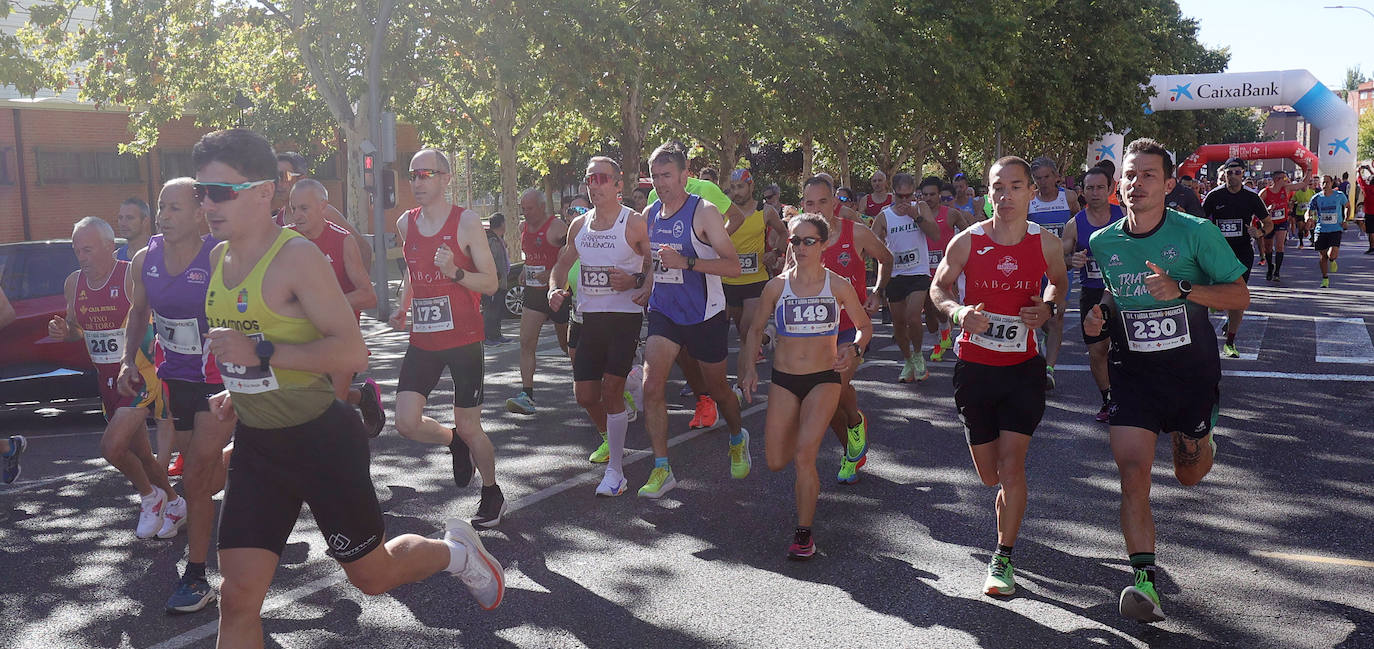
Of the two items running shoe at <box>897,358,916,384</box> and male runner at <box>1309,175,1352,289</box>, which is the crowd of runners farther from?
male runner at <box>1309,175,1352,289</box>

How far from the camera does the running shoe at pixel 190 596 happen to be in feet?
15.6

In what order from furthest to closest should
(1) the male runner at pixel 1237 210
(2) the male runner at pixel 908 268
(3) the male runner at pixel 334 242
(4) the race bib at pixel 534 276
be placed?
(1) the male runner at pixel 1237 210, (2) the male runner at pixel 908 268, (4) the race bib at pixel 534 276, (3) the male runner at pixel 334 242

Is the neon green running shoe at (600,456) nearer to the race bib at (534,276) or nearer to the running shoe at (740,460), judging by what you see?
the running shoe at (740,460)

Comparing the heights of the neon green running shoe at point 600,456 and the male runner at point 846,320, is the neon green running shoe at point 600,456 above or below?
below

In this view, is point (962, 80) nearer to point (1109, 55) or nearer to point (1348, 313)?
point (1109, 55)

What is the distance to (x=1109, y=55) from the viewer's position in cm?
3488

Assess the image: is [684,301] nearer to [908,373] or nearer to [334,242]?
[334,242]

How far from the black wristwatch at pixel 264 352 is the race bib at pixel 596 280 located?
3.37m

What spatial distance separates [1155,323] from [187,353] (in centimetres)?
406

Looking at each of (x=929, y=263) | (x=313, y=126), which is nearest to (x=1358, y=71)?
(x=313, y=126)

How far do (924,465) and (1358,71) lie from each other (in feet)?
676

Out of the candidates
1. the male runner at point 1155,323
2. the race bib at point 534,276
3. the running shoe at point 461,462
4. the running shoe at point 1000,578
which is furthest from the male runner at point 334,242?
the male runner at point 1155,323

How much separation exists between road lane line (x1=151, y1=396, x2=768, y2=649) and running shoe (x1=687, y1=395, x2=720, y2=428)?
0.06 metres

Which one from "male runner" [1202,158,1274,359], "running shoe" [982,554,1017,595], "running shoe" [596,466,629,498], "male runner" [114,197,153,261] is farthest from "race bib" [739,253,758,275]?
"male runner" [1202,158,1274,359]
